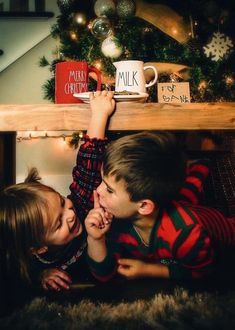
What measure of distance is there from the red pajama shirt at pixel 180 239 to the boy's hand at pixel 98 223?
4cm

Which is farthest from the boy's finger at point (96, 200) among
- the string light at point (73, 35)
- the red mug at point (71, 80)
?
the string light at point (73, 35)

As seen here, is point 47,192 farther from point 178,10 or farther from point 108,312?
point 178,10

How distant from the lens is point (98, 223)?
0.83 metres

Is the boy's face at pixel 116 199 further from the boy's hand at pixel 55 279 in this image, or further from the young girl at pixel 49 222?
the boy's hand at pixel 55 279

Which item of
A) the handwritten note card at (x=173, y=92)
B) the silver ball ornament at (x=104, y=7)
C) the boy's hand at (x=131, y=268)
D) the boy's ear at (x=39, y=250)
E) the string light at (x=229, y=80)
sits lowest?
the boy's hand at (x=131, y=268)

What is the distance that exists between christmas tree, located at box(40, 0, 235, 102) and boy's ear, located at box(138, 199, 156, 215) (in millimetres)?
548

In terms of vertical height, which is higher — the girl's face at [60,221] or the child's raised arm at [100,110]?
the child's raised arm at [100,110]

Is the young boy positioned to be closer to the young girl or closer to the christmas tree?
the young girl

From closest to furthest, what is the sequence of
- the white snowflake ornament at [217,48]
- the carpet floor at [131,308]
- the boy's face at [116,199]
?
the carpet floor at [131,308]
the boy's face at [116,199]
the white snowflake ornament at [217,48]

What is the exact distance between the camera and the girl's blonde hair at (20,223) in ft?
2.70

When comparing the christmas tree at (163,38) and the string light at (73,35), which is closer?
the christmas tree at (163,38)

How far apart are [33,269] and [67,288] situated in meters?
0.09

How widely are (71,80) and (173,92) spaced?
25 cm

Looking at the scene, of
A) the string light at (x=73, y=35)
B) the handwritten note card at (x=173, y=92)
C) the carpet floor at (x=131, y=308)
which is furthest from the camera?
the string light at (x=73, y=35)
